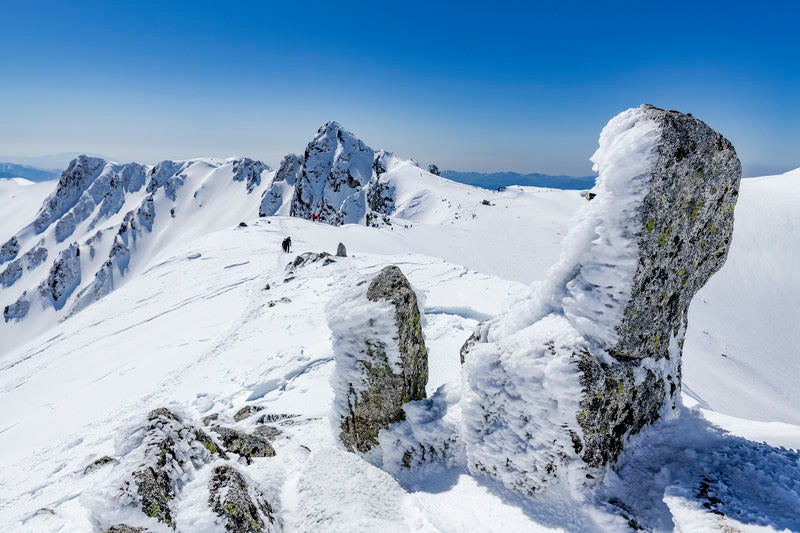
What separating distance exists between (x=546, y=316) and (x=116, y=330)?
27.3m

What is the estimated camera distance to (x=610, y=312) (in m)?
5.71

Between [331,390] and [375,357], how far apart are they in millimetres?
4349

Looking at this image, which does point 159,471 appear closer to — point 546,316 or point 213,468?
point 213,468

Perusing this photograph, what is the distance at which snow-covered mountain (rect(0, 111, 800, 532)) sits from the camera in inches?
216

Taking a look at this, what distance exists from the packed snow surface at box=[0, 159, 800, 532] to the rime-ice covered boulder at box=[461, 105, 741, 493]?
511 mm

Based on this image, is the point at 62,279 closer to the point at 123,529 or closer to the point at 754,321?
the point at 123,529

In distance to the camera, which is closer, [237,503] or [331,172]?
[237,503]

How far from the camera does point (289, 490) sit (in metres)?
6.89

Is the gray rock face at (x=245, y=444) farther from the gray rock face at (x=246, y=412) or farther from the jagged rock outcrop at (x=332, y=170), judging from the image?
the jagged rock outcrop at (x=332, y=170)

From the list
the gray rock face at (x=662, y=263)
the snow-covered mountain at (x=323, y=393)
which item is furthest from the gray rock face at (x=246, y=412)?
the gray rock face at (x=662, y=263)

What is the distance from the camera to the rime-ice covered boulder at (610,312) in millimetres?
5438

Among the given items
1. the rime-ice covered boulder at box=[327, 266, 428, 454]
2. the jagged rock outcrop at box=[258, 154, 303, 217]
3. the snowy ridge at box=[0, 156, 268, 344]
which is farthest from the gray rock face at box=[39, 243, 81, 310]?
the rime-ice covered boulder at box=[327, 266, 428, 454]

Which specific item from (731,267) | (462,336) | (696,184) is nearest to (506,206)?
(731,267)

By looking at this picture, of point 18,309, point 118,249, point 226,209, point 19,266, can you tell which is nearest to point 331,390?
point 226,209
